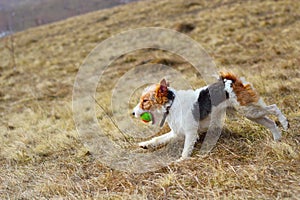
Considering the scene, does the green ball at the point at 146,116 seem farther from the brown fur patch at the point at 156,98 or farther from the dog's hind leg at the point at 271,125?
the dog's hind leg at the point at 271,125

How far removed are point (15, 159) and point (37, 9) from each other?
8301 cm

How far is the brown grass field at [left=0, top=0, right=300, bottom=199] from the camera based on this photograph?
3.30m

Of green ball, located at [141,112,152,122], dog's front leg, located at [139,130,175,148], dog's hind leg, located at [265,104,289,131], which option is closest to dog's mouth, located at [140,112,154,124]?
green ball, located at [141,112,152,122]

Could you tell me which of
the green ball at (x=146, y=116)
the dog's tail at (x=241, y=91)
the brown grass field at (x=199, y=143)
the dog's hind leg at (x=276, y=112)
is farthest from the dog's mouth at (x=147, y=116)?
the dog's hind leg at (x=276, y=112)

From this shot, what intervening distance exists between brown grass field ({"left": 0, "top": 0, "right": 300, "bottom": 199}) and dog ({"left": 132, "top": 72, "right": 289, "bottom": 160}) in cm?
22

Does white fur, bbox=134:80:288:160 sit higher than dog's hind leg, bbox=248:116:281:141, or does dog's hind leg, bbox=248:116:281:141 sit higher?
white fur, bbox=134:80:288:160

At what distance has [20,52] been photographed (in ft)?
64.2

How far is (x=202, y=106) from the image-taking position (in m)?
A: 3.99

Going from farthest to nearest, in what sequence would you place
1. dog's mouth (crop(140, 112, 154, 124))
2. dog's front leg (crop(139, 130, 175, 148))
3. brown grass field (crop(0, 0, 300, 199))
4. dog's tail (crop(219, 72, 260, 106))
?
dog's front leg (crop(139, 130, 175, 148)) < dog's mouth (crop(140, 112, 154, 124)) < dog's tail (crop(219, 72, 260, 106)) < brown grass field (crop(0, 0, 300, 199))

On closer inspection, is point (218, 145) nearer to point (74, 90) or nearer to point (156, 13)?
point (74, 90)

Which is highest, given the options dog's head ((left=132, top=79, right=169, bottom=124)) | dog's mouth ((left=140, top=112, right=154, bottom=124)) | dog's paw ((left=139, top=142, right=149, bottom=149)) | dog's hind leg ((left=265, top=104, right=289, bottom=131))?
dog's head ((left=132, top=79, right=169, bottom=124))

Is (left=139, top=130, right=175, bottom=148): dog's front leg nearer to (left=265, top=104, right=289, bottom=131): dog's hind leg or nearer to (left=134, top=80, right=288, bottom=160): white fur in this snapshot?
(left=134, top=80, right=288, bottom=160): white fur

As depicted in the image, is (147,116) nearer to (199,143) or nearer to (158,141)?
(158,141)

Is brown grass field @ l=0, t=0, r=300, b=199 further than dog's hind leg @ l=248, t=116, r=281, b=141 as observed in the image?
No
